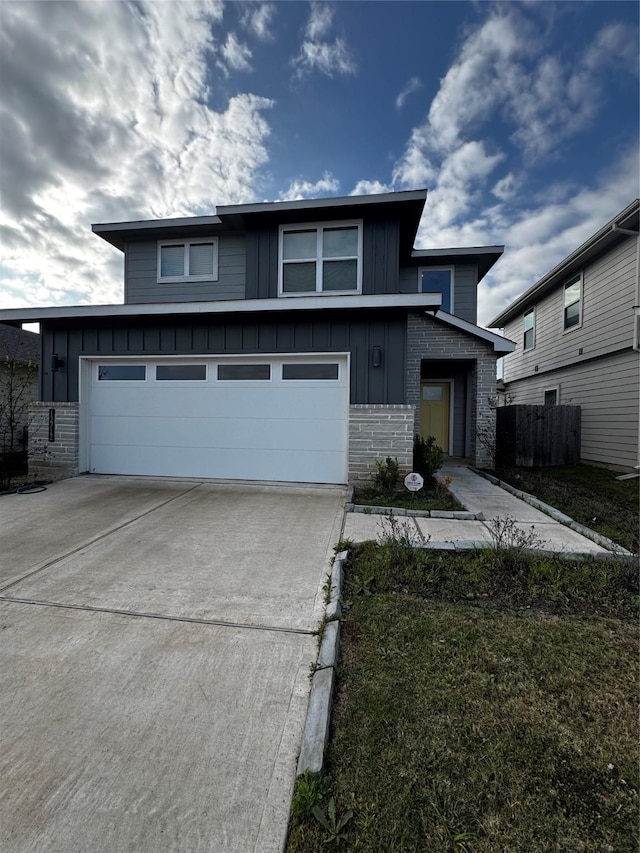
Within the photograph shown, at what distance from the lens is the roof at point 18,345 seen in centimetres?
1045

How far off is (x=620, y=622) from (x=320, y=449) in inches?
186

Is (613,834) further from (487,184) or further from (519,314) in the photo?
(519,314)

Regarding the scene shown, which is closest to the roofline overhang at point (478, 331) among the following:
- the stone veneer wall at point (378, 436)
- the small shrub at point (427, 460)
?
the small shrub at point (427, 460)

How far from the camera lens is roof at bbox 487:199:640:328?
8156 millimetres

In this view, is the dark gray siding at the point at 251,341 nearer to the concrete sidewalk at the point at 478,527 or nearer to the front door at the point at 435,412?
the concrete sidewalk at the point at 478,527

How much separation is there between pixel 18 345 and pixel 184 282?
22.3ft

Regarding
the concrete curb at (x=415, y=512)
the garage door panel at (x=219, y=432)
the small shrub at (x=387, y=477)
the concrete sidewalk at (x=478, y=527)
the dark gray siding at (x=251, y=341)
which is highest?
the dark gray siding at (x=251, y=341)

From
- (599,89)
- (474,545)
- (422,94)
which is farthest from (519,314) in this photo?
(474,545)

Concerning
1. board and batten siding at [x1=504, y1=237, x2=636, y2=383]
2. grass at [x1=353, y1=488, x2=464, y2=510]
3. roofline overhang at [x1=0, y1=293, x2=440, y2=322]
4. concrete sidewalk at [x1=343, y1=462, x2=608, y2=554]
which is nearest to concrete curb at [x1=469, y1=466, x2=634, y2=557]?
concrete sidewalk at [x1=343, y1=462, x2=608, y2=554]

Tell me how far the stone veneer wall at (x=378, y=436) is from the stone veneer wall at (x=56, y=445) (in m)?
5.42

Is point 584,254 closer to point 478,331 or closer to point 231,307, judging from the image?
point 478,331

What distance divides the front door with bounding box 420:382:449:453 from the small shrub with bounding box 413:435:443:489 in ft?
12.2

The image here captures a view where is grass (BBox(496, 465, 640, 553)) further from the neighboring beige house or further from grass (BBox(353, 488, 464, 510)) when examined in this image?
grass (BBox(353, 488, 464, 510))

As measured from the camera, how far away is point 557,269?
10906mm
